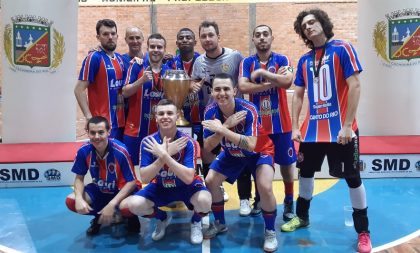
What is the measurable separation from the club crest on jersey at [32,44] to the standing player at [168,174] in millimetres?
3177

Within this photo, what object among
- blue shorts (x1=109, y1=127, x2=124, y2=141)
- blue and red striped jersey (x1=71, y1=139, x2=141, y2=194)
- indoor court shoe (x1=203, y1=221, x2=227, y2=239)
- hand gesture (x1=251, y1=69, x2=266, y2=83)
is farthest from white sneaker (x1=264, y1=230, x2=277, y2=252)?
blue shorts (x1=109, y1=127, x2=124, y2=141)

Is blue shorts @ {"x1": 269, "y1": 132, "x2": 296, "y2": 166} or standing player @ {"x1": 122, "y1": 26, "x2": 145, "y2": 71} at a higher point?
standing player @ {"x1": 122, "y1": 26, "x2": 145, "y2": 71}

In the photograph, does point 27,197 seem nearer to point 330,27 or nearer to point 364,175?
point 330,27

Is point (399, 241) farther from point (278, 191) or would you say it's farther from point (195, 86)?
point (195, 86)

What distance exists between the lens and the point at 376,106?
5941mm

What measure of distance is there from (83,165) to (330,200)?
2.51 m

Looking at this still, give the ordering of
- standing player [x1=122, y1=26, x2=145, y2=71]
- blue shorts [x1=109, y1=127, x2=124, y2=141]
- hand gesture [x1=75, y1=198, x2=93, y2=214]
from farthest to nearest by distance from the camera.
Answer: standing player [x1=122, y1=26, x2=145, y2=71]
blue shorts [x1=109, y1=127, x2=124, y2=141]
hand gesture [x1=75, y1=198, x2=93, y2=214]

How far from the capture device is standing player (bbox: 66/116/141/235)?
127 inches

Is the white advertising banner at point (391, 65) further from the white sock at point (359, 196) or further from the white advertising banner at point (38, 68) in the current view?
the white advertising banner at point (38, 68)

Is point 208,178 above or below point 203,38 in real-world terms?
below

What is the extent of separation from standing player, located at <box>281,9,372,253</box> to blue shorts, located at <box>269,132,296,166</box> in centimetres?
45

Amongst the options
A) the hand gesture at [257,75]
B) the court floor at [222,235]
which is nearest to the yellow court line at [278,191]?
the court floor at [222,235]

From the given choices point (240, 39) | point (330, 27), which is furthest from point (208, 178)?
point (240, 39)

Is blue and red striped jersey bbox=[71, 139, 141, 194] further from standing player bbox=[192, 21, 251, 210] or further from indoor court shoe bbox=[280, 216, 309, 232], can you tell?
indoor court shoe bbox=[280, 216, 309, 232]
